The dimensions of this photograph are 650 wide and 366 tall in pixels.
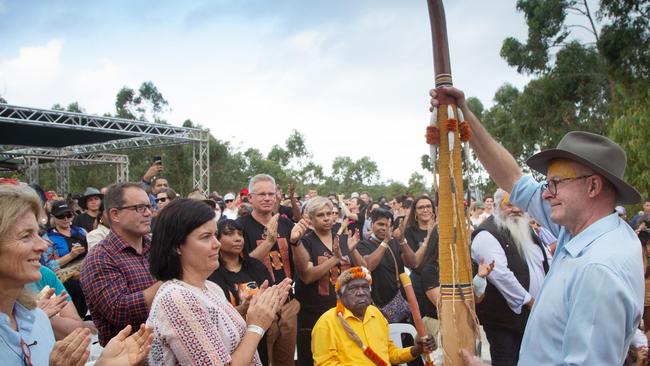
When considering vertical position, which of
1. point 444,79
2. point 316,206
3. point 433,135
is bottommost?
point 316,206

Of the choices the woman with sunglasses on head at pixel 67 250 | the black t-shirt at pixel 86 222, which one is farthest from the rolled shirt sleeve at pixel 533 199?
the black t-shirt at pixel 86 222

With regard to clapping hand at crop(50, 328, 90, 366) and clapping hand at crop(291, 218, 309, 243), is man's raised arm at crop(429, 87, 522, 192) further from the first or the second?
clapping hand at crop(50, 328, 90, 366)

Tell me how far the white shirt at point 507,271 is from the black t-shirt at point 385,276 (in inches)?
52.8

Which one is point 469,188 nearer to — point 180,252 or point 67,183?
point 180,252

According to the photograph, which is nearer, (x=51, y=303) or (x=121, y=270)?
(x=51, y=303)

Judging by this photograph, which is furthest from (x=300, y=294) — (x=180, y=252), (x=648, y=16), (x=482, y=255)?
(x=648, y=16)

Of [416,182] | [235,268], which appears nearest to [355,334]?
[235,268]

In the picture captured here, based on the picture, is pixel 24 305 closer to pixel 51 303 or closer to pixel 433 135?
pixel 51 303

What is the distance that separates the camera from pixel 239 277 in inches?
158

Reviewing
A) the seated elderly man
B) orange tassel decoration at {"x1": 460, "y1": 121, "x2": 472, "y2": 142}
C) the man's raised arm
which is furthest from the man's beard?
orange tassel decoration at {"x1": 460, "y1": 121, "x2": 472, "y2": 142}

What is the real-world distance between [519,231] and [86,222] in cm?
514

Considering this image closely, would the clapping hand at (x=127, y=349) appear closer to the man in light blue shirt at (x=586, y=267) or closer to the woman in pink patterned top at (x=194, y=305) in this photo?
the woman in pink patterned top at (x=194, y=305)

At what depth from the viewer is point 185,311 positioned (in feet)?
7.64

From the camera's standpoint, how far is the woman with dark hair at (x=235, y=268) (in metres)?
3.93
